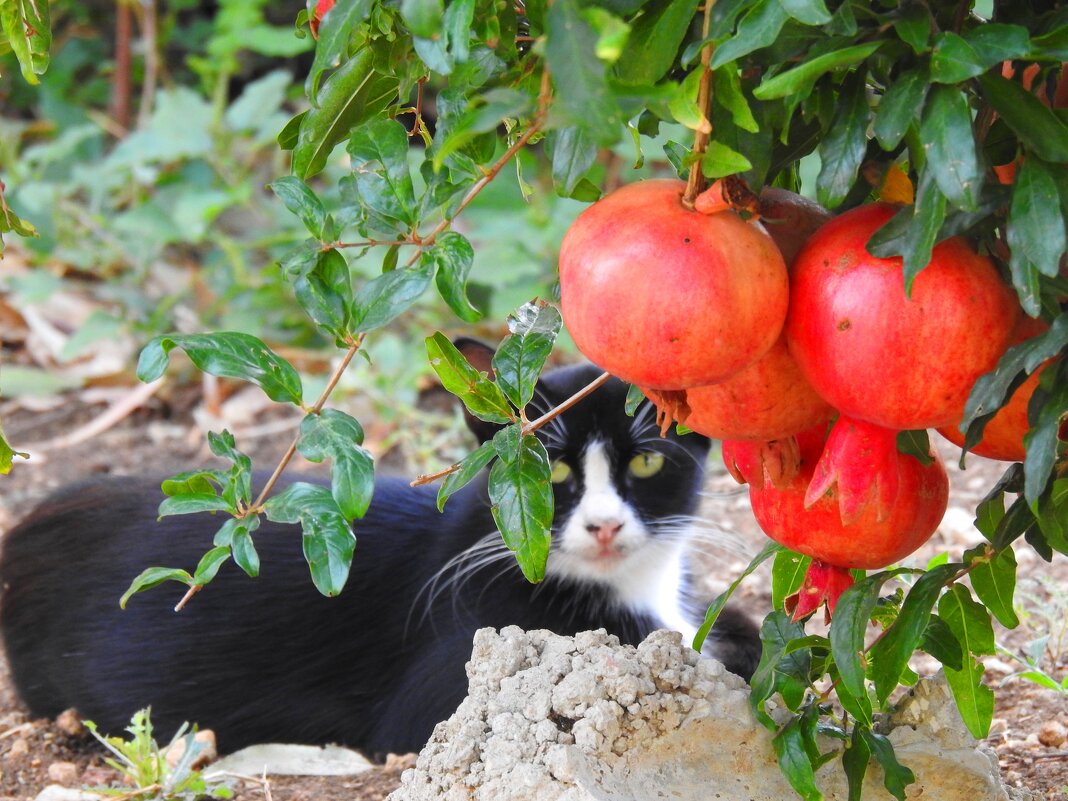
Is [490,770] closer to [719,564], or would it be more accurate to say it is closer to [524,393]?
[524,393]

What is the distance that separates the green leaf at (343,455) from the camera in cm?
102

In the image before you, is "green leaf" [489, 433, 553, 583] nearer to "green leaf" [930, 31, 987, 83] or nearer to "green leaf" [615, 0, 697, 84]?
"green leaf" [615, 0, 697, 84]

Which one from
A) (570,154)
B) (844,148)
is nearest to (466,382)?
(570,154)

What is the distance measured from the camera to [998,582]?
3.78ft

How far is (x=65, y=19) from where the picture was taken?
5688 millimetres

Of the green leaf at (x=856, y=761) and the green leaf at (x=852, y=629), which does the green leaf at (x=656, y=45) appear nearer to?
the green leaf at (x=852, y=629)

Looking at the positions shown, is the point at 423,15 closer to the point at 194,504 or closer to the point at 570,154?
the point at 570,154

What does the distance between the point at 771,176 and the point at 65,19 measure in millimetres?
5402

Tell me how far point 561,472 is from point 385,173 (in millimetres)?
1340

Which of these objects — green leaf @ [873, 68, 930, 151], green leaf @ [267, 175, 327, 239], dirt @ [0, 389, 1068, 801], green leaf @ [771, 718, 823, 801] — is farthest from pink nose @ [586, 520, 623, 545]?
green leaf @ [873, 68, 930, 151]

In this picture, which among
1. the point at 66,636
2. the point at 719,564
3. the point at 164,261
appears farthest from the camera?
the point at 164,261

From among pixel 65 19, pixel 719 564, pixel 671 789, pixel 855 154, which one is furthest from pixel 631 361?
pixel 65 19

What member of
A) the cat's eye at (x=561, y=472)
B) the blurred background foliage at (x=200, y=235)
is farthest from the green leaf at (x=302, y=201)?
the blurred background foliage at (x=200, y=235)

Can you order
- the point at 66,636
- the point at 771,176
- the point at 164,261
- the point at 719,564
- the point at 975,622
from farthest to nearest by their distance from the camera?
the point at 164,261 → the point at 719,564 → the point at 66,636 → the point at 975,622 → the point at 771,176
